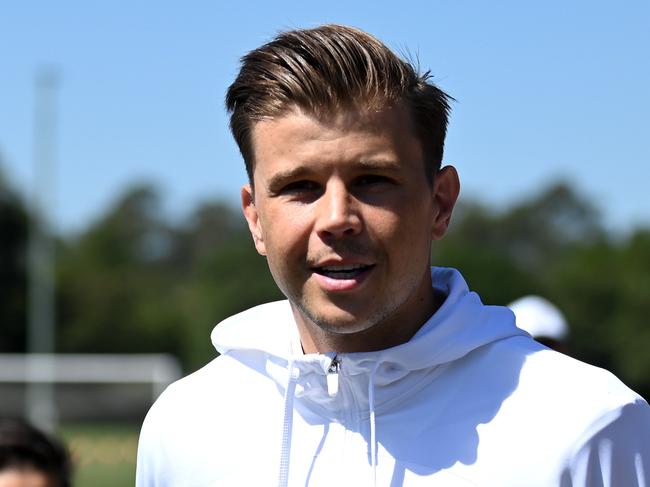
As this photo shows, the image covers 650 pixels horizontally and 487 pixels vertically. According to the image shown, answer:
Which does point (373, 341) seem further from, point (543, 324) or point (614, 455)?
point (543, 324)

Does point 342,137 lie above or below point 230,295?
above

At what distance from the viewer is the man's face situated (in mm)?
2418

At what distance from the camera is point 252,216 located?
2729 millimetres

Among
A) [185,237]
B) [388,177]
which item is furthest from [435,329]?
[185,237]

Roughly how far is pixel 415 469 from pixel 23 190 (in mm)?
53181

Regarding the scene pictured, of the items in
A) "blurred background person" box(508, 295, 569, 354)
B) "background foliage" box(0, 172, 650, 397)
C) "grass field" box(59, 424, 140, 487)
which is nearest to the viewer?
"blurred background person" box(508, 295, 569, 354)

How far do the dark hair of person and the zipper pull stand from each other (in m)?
0.64

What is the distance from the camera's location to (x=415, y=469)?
7.98ft

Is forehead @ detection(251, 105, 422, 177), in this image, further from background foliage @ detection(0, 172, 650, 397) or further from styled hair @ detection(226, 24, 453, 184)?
background foliage @ detection(0, 172, 650, 397)

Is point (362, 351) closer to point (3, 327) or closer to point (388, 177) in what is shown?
point (388, 177)

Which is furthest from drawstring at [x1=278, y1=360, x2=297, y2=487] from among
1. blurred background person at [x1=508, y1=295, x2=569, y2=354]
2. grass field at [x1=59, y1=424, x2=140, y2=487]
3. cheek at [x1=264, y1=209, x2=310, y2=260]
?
grass field at [x1=59, y1=424, x2=140, y2=487]

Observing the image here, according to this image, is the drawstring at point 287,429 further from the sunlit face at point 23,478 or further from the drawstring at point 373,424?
the sunlit face at point 23,478

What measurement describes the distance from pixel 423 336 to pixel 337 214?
1.06 ft

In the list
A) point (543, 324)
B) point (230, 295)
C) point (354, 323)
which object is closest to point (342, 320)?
point (354, 323)
